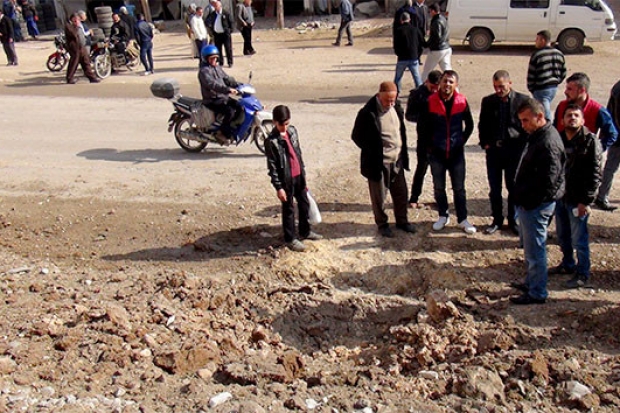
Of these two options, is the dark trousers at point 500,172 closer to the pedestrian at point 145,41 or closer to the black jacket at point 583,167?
the black jacket at point 583,167

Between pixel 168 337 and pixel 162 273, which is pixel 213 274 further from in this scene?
pixel 168 337

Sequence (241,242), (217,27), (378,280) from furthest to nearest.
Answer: (217,27), (241,242), (378,280)

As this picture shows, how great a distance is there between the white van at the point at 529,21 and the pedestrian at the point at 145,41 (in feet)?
28.6

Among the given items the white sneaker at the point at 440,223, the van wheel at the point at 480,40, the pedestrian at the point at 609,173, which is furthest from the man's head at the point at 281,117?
the van wheel at the point at 480,40

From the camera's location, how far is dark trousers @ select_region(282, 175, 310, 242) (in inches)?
276

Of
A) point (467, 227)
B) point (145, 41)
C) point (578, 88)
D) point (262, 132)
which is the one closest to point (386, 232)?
point (467, 227)

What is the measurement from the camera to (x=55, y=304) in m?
6.17

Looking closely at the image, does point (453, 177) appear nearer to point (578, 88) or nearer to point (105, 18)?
point (578, 88)

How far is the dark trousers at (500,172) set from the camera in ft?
23.0

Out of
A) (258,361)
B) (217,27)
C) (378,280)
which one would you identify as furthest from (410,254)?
(217,27)

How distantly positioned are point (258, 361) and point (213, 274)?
173cm

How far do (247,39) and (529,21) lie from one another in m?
8.33

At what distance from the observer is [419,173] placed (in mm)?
7840

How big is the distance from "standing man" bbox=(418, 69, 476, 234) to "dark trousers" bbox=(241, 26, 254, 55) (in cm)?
1360
